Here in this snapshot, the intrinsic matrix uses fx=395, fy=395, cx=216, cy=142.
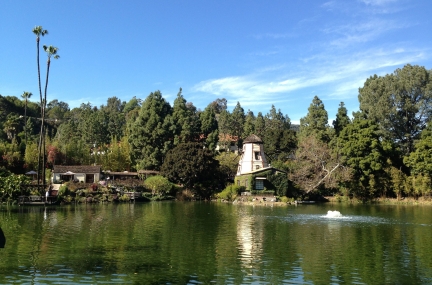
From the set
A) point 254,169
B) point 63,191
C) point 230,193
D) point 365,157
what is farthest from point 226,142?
point 63,191

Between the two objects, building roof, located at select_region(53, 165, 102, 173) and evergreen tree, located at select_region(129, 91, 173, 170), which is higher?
evergreen tree, located at select_region(129, 91, 173, 170)

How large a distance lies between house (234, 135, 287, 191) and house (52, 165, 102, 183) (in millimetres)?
20095

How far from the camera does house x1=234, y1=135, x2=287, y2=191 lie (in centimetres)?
5341

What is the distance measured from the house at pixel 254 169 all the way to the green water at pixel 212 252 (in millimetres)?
25939

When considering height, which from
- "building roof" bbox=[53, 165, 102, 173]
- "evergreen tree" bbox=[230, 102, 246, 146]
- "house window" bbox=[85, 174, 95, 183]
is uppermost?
"evergreen tree" bbox=[230, 102, 246, 146]

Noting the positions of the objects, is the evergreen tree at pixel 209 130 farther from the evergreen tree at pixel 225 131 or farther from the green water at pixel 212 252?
the green water at pixel 212 252

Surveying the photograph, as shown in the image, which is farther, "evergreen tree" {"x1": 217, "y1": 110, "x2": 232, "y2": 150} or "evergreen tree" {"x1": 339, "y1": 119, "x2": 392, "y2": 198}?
"evergreen tree" {"x1": 217, "y1": 110, "x2": 232, "y2": 150}

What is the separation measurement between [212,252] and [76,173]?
4282cm

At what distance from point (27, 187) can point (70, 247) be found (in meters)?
30.2

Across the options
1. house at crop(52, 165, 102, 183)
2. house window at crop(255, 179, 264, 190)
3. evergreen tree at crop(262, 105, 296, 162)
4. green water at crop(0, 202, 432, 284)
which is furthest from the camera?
evergreen tree at crop(262, 105, 296, 162)

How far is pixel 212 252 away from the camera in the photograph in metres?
17.0

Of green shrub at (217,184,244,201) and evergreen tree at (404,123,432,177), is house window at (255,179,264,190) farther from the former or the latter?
evergreen tree at (404,123,432,177)

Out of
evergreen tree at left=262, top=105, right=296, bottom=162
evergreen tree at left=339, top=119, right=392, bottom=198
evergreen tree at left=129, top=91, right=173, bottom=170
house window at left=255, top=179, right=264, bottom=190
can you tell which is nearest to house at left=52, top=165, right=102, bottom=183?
evergreen tree at left=129, top=91, right=173, bottom=170

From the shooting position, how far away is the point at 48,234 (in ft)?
68.9
